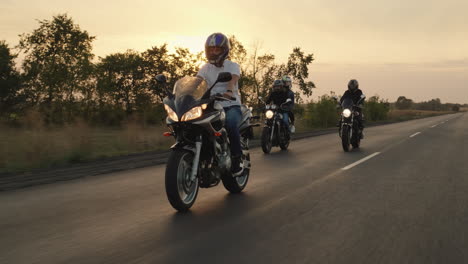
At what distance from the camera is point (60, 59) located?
4062cm

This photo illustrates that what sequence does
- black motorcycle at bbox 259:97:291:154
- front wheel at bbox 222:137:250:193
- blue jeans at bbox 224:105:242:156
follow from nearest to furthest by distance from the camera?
blue jeans at bbox 224:105:242:156
front wheel at bbox 222:137:250:193
black motorcycle at bbox 259:97:291:154

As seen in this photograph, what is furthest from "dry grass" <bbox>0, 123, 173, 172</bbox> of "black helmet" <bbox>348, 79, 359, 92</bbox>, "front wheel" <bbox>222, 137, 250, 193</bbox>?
"black helmet" <bbox>348, 79, 359, 92</bbox>

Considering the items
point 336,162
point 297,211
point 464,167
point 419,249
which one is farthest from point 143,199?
point 464,167

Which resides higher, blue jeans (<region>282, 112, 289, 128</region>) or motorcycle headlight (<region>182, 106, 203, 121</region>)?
motorcycle headlight (<region>182, 106, 203, 121</region>)

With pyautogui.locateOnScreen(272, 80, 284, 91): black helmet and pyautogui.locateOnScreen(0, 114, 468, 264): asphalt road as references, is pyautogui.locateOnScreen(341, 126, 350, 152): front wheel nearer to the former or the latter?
pyautogui.locateOnScreen(272, 80, 284, 91): black helmet

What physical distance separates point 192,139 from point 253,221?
1210mm

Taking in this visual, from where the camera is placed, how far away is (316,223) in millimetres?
5004

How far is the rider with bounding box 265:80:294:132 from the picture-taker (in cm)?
1395

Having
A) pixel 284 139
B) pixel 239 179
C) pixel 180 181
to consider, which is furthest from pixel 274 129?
pixel 180 181

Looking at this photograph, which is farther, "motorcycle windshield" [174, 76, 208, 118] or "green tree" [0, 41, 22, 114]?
"green tree" [0, 41, 22, 114]

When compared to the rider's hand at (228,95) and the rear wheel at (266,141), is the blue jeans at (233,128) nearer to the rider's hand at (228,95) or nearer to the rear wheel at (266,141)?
the rider's hand at (228,95)

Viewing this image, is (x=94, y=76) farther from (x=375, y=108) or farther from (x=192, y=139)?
(x=192, y=139)

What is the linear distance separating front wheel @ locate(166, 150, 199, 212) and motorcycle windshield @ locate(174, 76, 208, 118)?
0.51 m

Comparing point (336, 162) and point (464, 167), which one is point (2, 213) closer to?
point (336, 162)
